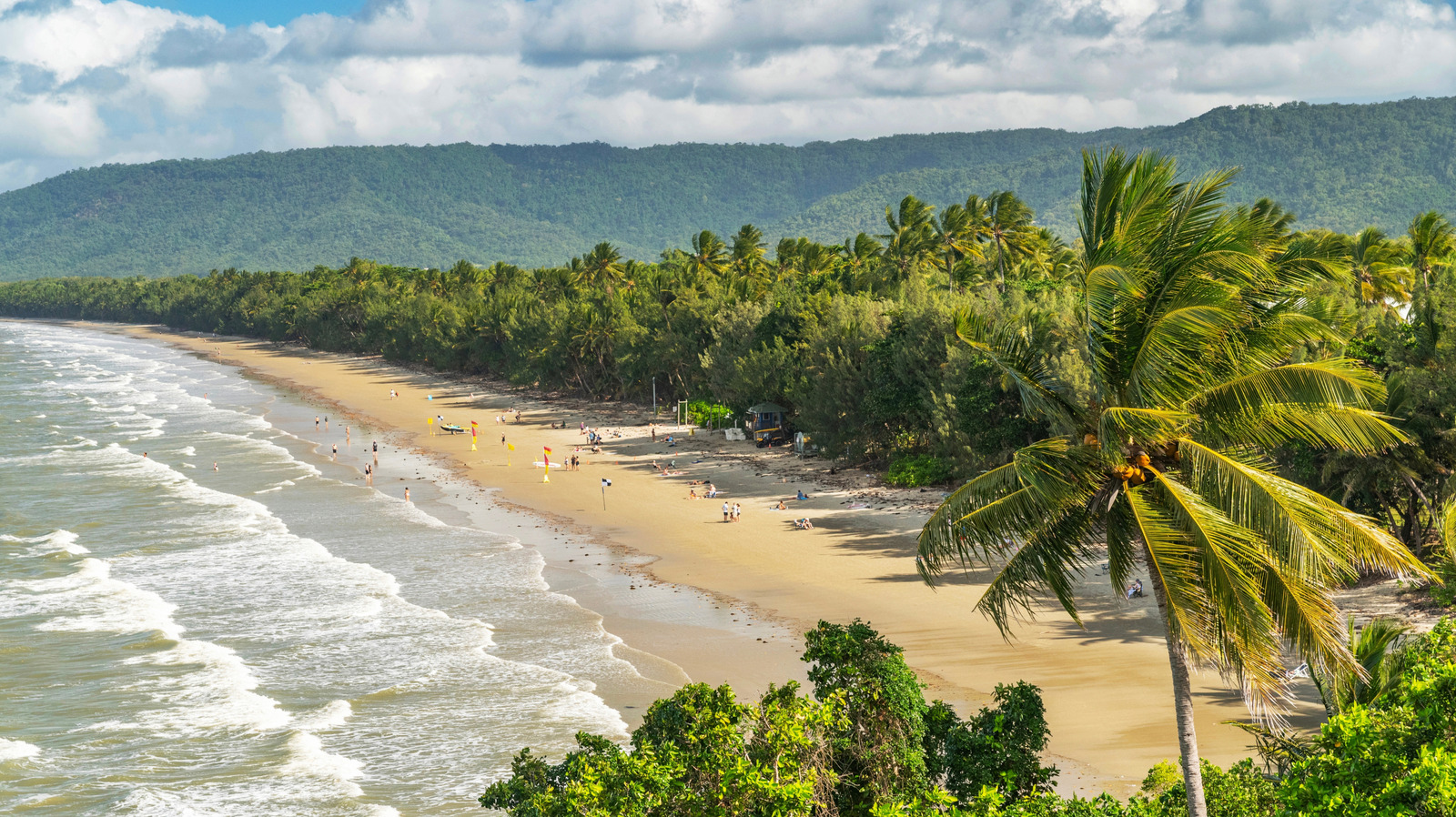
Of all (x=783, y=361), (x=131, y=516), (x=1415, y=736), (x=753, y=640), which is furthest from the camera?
(x=783, y=361)

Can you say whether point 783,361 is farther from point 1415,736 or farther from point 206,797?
point 1415,736

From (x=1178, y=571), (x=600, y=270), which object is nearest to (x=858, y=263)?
(x=600, y=270)

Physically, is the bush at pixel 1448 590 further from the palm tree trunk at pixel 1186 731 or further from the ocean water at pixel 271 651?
the ocean water at pixel 271 651

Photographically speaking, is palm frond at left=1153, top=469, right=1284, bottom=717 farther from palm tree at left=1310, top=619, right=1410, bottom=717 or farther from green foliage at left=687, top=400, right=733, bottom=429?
green foliage at left=687, top=400, right=733, bottom=429

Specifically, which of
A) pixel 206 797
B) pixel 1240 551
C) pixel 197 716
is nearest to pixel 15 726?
→ pixel 197 716

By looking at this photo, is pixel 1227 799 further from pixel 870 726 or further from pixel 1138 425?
pixel 1138 425

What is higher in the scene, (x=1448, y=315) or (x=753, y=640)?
(x=1448, y=315)

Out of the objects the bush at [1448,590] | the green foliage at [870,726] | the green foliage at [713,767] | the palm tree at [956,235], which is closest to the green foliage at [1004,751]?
the green foliage at [870,726]

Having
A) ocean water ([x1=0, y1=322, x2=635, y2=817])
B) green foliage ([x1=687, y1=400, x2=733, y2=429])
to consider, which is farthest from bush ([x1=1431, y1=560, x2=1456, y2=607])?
green foliage ([x1=687, y1=400, x2=733, y2=429])
